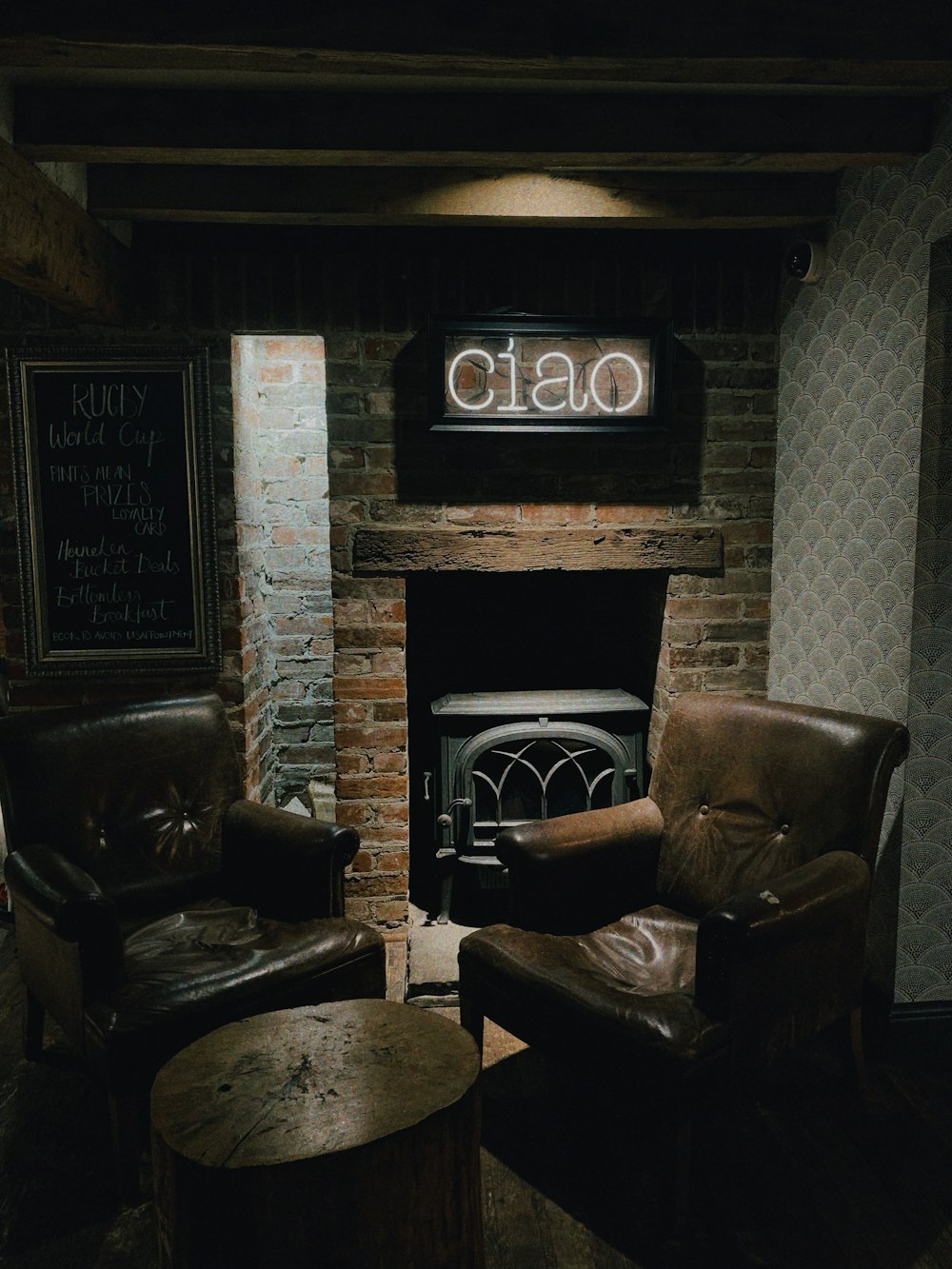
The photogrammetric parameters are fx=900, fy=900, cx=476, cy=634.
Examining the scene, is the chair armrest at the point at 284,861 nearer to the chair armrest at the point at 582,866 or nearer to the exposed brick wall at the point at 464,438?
the chair armrest at the point at 582,866

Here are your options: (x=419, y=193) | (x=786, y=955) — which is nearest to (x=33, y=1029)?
(x=786, y=955)

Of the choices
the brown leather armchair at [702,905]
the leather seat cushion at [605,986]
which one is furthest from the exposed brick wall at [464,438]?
the leather seat cushion at [605,986]

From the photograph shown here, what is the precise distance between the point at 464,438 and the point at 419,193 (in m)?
0.71

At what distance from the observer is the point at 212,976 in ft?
6.25

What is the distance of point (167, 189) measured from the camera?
7.93ft

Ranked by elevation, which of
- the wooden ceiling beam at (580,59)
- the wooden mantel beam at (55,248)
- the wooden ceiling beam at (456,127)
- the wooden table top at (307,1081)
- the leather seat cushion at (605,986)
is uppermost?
the wooden ceiling beam at (456,127)

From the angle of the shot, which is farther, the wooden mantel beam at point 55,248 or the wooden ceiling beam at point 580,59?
the wooden mantel beam at point 55,248

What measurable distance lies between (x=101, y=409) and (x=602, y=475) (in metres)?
1.58

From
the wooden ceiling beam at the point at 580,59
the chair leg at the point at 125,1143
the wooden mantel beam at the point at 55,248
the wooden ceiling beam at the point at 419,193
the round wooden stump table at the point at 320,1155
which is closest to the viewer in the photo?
the round wooden stump table at the point at 320,1155

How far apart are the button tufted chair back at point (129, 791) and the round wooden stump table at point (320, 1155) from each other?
88 cm

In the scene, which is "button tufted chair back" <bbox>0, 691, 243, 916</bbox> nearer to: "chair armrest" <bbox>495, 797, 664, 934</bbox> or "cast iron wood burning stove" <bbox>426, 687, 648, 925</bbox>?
"cast iron wood burning stove" <bbox>426, 687, 648, 925</bbox>

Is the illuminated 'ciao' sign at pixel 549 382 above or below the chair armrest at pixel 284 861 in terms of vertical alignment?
above

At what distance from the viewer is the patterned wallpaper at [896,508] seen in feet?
7.11

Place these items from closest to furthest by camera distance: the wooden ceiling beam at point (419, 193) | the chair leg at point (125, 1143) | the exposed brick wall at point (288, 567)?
1. the chair leg at point (125, 1143)
2. the wooden ceiling beam at point (419, 193)
3. the exposed brick wall at point (288, 567)
